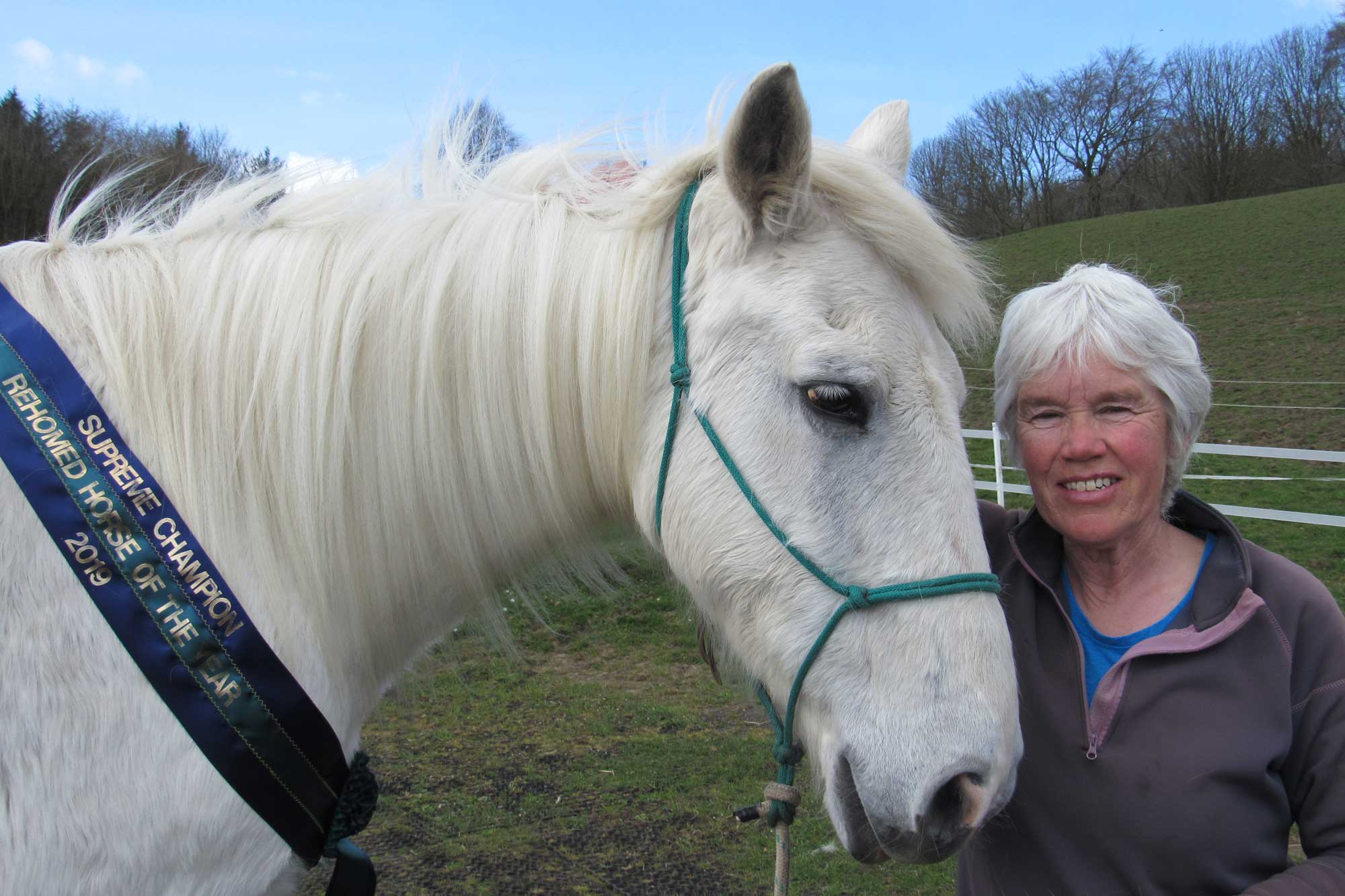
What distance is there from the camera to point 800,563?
4.83 ft

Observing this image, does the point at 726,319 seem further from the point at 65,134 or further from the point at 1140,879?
the point at 65,134

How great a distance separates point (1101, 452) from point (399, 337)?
1.40 meters

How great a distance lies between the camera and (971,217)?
32156 mm

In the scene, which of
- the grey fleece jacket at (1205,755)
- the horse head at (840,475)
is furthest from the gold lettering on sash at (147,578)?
the grey fleece jacket at (1205,755)

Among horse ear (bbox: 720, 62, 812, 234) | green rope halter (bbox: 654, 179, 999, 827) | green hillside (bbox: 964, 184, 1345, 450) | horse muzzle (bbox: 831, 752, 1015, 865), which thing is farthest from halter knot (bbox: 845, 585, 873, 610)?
green hillside (bbox: 964, 184, 1345, 450)

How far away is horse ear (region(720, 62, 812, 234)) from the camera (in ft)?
4.78

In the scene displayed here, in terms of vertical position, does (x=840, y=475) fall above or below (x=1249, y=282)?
above

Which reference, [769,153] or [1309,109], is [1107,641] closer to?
[769,153]

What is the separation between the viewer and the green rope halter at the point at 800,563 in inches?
55.8

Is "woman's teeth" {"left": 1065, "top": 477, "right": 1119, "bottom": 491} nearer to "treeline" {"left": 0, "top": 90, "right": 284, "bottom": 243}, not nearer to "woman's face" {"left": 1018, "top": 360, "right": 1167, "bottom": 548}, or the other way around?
"woman's face" {"left": 1018, "top": 360, "right": 1167, "bottom": 548}

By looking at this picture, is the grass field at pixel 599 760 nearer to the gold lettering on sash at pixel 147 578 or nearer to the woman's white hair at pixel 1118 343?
the woman's white hair at pixel 1118 343

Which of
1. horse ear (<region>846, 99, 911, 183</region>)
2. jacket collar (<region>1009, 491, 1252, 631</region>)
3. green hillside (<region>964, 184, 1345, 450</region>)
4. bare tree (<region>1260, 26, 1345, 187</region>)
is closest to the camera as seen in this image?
jacket collar (<region>1009, 491, 1252, 631</region>)

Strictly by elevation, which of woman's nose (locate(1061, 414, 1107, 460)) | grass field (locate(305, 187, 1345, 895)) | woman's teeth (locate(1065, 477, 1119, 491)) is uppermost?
woman's nose (locate(1061, 414, 1107, 460))

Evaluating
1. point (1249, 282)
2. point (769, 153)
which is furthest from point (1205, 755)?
point (1249, 282)
